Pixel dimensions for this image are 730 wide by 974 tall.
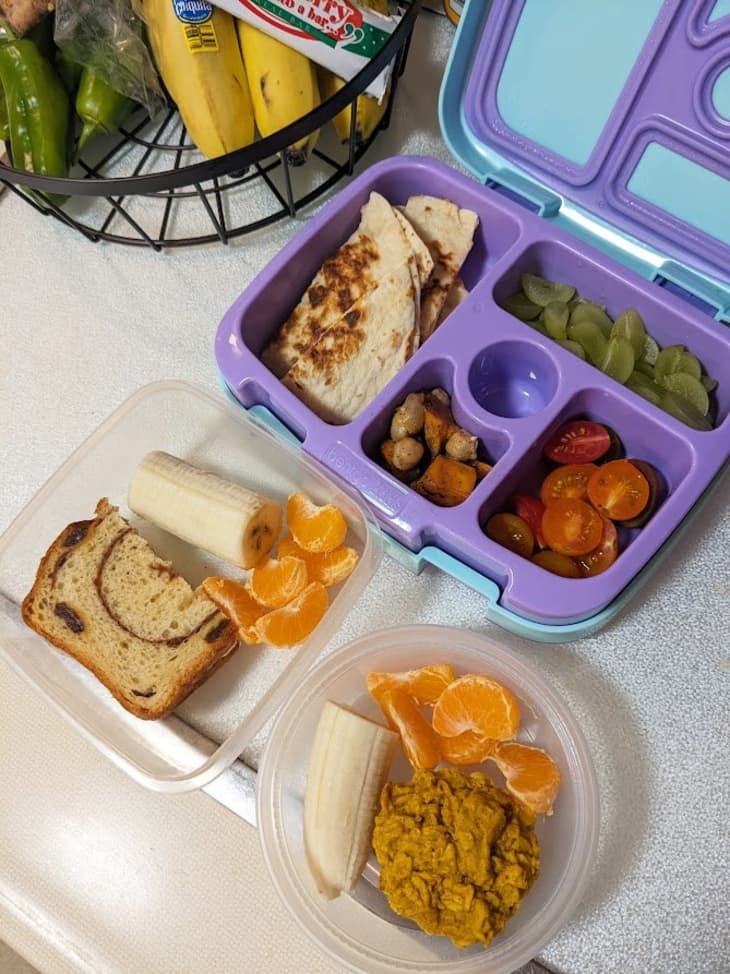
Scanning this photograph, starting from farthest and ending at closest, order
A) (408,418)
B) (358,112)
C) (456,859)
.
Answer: (358,112)
(408,418)
(456,859)

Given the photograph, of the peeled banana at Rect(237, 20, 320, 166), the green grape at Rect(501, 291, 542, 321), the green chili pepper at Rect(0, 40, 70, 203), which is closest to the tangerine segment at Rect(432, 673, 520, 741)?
the green grape at Rect(501, 291, 542, 321)

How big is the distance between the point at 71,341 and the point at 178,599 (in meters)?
0.32

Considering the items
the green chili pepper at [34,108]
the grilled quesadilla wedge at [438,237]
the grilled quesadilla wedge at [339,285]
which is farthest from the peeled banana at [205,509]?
the green chili pepper at [34,108]

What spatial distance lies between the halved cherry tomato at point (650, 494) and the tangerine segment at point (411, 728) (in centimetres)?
23

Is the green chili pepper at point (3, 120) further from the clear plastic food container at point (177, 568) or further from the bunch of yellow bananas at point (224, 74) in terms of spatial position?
the clear plastic food container at point (177, 568)

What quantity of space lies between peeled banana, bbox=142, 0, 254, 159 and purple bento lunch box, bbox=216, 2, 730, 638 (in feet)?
0.40

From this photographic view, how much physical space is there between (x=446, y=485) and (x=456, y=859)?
28cm

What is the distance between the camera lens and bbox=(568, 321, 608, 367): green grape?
725 millimetres

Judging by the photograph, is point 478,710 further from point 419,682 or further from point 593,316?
point 593,316

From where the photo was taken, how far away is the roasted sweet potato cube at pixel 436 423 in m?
0.68

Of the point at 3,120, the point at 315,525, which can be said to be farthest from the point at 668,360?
the point at 3,120

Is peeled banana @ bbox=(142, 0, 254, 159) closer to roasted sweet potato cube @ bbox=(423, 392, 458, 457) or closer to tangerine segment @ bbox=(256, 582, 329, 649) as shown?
roasted sweet potato cube @ bbox=(423, 392, 458, 457)

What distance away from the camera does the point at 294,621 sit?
2.17 ft

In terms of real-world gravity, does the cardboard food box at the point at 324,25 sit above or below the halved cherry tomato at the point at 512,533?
above
